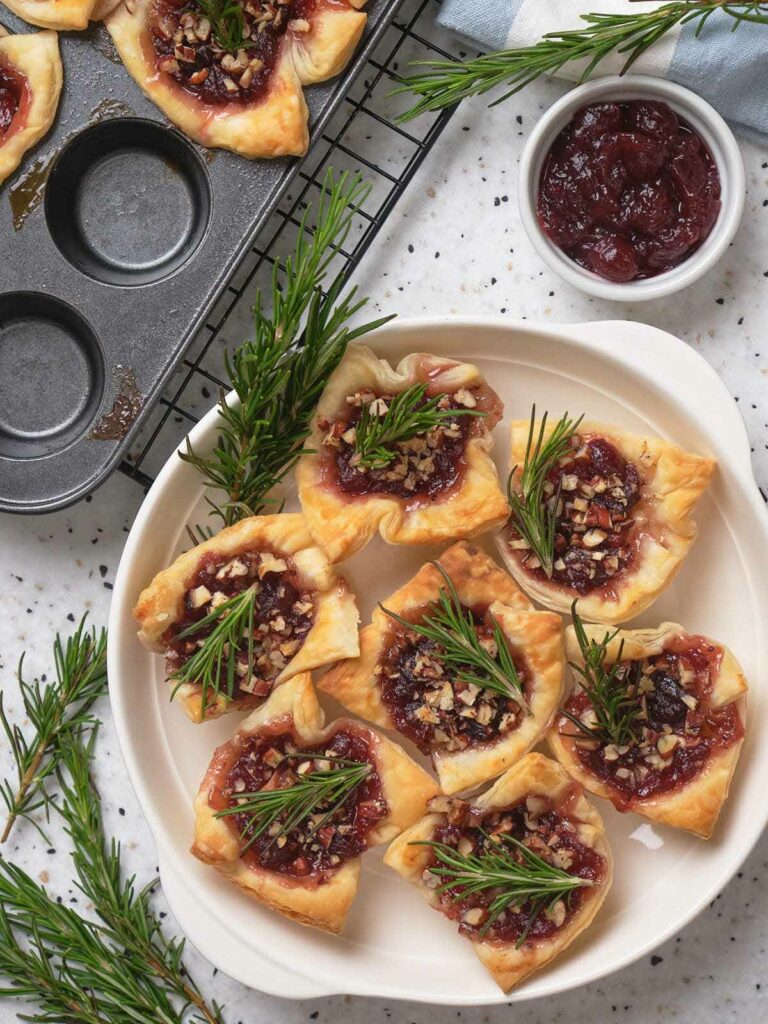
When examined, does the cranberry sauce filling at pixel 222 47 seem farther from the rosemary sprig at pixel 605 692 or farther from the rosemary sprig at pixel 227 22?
the rosemary sprig at pixel 605 692

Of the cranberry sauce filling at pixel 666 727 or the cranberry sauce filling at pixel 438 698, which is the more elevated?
the cranberry sauce filling at pixel 666 727

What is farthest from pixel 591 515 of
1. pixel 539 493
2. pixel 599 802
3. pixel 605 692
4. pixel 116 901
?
pixel 116 901

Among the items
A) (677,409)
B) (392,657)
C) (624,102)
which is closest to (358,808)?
(392,657)

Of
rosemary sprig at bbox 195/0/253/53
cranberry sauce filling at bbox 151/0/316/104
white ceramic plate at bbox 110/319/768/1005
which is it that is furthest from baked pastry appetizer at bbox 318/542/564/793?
rosemary sprig at bbox 195/0/253/53

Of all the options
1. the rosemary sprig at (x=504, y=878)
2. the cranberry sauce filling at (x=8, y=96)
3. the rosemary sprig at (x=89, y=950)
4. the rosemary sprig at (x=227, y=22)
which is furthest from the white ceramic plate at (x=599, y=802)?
the cranberry sauce filling at (x=8, y=96)

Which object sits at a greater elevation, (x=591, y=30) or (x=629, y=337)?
(x=591, y=30)

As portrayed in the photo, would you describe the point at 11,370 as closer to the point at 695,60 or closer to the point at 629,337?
the point at 629,337
